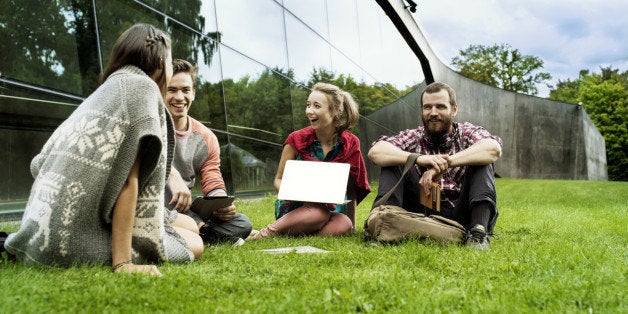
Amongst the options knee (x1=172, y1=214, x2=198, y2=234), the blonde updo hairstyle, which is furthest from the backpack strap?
knee (x1=172, y1=214, x2=198, y2=234)

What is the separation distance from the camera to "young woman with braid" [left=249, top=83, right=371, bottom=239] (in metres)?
5.16

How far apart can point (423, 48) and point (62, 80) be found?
21162mm

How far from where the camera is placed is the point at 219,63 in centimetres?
1052

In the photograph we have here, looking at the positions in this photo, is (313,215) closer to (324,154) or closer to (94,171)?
(324,154)

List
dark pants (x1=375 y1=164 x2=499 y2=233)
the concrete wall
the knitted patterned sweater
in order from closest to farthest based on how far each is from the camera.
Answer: the knitted patterned sweater
dark pants (x1=375 y1=164 x2=499 y2=233)
the concrete wall

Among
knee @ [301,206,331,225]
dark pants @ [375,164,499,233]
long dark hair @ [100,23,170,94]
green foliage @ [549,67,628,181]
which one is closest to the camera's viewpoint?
long dark hair @ [100,23,170,94]

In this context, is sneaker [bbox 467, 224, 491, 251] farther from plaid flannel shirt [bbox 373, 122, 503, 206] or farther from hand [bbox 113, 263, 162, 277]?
hand [bbox 113, 263, 162, 277]

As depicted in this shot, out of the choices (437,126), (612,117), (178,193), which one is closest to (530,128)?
(612,117)

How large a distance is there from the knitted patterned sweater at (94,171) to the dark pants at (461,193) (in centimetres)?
225

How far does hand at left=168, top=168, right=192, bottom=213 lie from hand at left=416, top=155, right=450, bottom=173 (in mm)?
1763

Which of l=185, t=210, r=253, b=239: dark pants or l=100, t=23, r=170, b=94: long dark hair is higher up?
l=100, t=23, r=170, b=94: long dark hair

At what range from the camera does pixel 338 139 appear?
5418 millimetres

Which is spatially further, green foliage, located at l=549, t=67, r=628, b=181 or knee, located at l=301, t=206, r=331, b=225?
green foliage, located at l=549, t=67, r=628, b=181

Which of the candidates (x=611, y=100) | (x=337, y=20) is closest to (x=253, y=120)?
(x=337, y=20)
